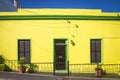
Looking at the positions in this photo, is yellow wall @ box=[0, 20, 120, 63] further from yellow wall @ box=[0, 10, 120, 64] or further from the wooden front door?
the wooden front door

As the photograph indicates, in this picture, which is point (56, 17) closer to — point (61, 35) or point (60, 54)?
point (61, 35)

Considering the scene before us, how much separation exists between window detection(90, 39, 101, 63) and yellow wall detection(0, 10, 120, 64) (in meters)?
0.33

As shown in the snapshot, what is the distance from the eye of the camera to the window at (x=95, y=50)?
2064cm

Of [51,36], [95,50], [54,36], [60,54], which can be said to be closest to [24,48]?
[51,36]

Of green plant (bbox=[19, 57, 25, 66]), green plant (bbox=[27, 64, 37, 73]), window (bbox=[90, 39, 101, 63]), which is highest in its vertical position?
window (bbox=[90, 39, 101, 63])

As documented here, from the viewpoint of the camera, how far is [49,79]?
1677cm

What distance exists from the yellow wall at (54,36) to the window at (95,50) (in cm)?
33

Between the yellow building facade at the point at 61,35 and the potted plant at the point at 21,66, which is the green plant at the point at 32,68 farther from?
the potted plant at the point at 21,66

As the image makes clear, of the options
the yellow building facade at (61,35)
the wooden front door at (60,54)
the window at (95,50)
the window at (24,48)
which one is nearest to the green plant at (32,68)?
the yellow building facade at (61,35)

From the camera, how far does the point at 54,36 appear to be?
20.3m

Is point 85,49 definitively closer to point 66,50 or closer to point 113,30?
point 66,50

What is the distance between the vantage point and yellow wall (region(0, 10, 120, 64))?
2016 cm

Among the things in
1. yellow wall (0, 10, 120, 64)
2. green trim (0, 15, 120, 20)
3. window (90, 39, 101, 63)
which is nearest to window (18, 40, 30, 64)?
yellow wall (0, 10, 120, 64)

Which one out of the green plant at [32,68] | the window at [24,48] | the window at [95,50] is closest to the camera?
the green plant at [32,68]
